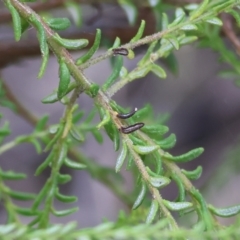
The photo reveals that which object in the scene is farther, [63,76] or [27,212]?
[27,212]

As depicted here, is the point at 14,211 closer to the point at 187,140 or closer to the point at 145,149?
the point at 145,149

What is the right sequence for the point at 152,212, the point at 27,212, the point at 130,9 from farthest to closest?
the point at 130,9 < the point at 27,212 < the point at 152,212

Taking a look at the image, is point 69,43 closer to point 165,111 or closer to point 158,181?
point 158,181

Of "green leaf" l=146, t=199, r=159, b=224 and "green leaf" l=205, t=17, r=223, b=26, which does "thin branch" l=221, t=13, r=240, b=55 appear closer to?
"green leaf" l=205, t=17, r=223, b=26

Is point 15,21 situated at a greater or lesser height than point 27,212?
A: greater

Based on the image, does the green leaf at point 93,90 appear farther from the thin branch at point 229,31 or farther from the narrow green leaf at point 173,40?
the thin branch at point 229,31

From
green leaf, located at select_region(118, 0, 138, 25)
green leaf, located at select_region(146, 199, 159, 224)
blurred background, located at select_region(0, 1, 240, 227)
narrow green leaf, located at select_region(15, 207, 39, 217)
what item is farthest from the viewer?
blurred background, located at select_region(0, 1, 240, 227)

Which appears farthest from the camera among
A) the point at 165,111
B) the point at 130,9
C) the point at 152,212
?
the point at 165,111

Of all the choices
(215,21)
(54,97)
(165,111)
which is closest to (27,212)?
(54,97)

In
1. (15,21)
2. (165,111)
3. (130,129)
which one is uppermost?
(15,21)

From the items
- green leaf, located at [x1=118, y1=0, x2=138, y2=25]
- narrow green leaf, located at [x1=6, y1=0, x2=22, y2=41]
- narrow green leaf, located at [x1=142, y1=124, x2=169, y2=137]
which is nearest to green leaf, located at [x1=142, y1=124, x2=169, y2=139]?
narrow green leaf, located at [x1=142, y1=124, x2=169, y2=137]

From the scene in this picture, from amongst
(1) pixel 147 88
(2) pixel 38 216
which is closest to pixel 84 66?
(2) pixel 38 216
